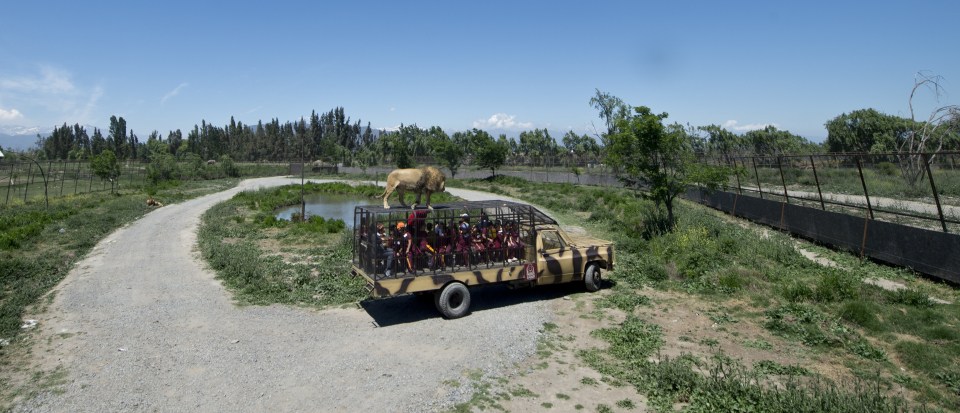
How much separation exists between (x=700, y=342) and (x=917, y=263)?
858 centimetres

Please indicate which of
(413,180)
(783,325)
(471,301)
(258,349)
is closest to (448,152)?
(471,301)

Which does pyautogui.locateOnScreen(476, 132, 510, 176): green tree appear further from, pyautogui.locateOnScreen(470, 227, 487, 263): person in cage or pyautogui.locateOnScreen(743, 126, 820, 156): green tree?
pyautogui.locateOnScreen(743, 126, 820, 156): green tree

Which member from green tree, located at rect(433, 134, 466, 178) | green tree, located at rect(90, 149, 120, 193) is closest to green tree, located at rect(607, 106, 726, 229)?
green tree, located at rect(433, 134, 466, 178)

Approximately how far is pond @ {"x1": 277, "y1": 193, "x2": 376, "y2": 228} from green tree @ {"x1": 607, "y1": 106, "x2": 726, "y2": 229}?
16.7 m

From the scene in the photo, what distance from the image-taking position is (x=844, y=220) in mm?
16844

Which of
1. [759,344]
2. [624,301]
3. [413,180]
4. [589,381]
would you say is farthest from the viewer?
[624,301]

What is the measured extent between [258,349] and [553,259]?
21.6ft

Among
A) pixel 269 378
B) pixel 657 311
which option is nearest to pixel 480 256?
pixel 657 311

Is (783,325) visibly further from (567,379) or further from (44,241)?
(44,241)

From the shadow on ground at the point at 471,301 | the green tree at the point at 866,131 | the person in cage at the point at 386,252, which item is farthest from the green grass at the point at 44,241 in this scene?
the green tree at the point at 866,131

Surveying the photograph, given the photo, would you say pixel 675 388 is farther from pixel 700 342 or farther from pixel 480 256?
pixel 480 256

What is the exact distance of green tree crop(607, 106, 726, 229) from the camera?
19406mm

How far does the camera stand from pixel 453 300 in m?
11.4

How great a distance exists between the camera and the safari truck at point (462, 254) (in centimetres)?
1091
